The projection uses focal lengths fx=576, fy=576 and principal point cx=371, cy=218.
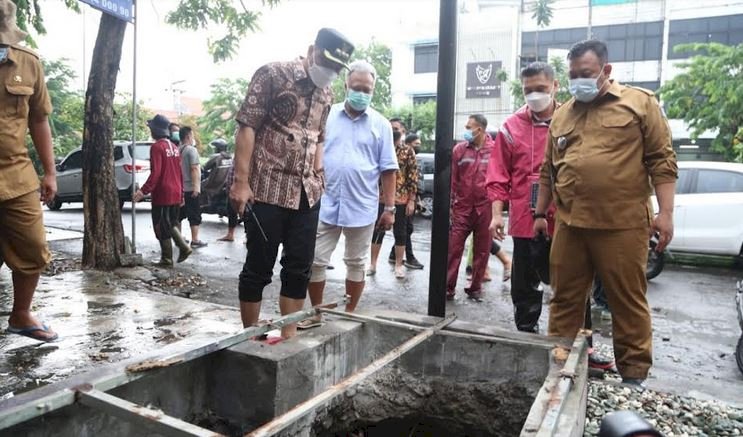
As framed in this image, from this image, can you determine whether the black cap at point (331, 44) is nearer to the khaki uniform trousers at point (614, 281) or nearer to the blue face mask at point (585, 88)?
the blue face mask at point (585, 88)

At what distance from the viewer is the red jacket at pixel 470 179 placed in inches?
227

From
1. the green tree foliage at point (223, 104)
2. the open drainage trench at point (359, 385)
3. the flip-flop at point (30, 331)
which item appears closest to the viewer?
the open drainage trench at point (359, 385)

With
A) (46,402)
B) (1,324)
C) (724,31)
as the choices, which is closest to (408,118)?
(724,31)

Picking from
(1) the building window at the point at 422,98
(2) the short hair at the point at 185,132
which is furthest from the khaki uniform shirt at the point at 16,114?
(1) the building window at the point at 422,98

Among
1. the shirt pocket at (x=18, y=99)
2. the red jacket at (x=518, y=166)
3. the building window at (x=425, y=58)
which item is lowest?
the red jacket at (x=518, y=166)

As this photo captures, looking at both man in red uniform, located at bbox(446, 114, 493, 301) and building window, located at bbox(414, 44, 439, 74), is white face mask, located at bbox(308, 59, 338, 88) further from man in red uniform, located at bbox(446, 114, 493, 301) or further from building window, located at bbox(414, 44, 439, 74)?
building window, located at bbox(414, 44, 439, 74)

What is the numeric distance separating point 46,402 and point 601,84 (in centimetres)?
283

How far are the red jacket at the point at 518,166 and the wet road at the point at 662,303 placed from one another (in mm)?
1273

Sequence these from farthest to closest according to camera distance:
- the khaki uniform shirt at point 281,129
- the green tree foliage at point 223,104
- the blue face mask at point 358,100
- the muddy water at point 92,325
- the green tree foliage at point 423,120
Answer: the green tree foliage at point 223,104, the green tree foliage at point 423,120, the blue face mask at point 358,100, the muddy water at point 92,325, the khaki uniform shirt at point 281,129

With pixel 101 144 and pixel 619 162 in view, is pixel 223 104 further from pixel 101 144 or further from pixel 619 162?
pixel 619 162

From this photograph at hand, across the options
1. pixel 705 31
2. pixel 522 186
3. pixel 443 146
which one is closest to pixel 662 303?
pixel 522 186

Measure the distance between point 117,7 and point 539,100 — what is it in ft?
13.4

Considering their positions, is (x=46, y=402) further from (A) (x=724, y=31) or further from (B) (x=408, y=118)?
(A) (x=724, y=31)

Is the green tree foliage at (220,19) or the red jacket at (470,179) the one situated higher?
the green tree foliage at (220,19)
